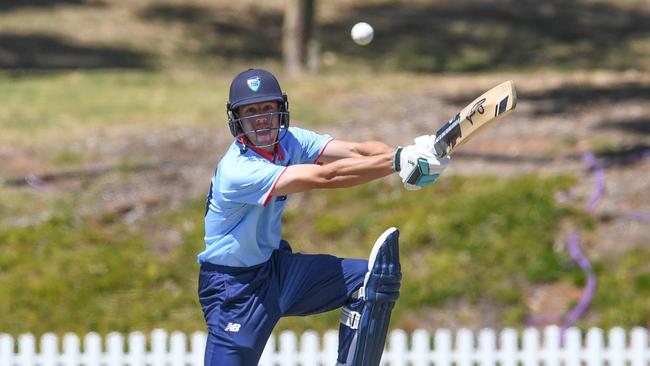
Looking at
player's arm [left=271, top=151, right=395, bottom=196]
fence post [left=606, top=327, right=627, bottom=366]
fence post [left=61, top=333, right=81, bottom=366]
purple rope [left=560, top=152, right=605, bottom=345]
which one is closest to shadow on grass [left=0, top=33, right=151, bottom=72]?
purple rope [left=560, top=152, right=605, bottom=345]

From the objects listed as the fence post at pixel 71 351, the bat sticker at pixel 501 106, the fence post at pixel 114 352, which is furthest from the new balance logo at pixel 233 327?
the fence post at pixel 71 351

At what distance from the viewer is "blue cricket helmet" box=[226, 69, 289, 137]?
18.8ft

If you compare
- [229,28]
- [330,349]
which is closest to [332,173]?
[330,349]

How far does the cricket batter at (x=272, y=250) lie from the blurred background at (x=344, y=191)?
3771mm

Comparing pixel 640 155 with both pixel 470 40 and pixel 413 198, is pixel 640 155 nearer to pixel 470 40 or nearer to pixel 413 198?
pixel 413 198

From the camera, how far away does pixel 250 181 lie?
565 cm

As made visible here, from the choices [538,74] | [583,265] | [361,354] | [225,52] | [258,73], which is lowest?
[361,354]

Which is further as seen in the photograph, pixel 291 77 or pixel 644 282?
pixel 291 77

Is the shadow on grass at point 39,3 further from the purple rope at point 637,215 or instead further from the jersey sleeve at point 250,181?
the jersey sleeve at point 250,181

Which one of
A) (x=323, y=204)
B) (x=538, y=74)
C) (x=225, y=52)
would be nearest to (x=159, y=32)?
(x=225, y=52)

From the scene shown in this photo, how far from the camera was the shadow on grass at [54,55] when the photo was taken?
1931cm

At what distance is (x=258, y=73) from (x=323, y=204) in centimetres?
583

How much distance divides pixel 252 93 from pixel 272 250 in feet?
2.97

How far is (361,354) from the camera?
609 centimetres
